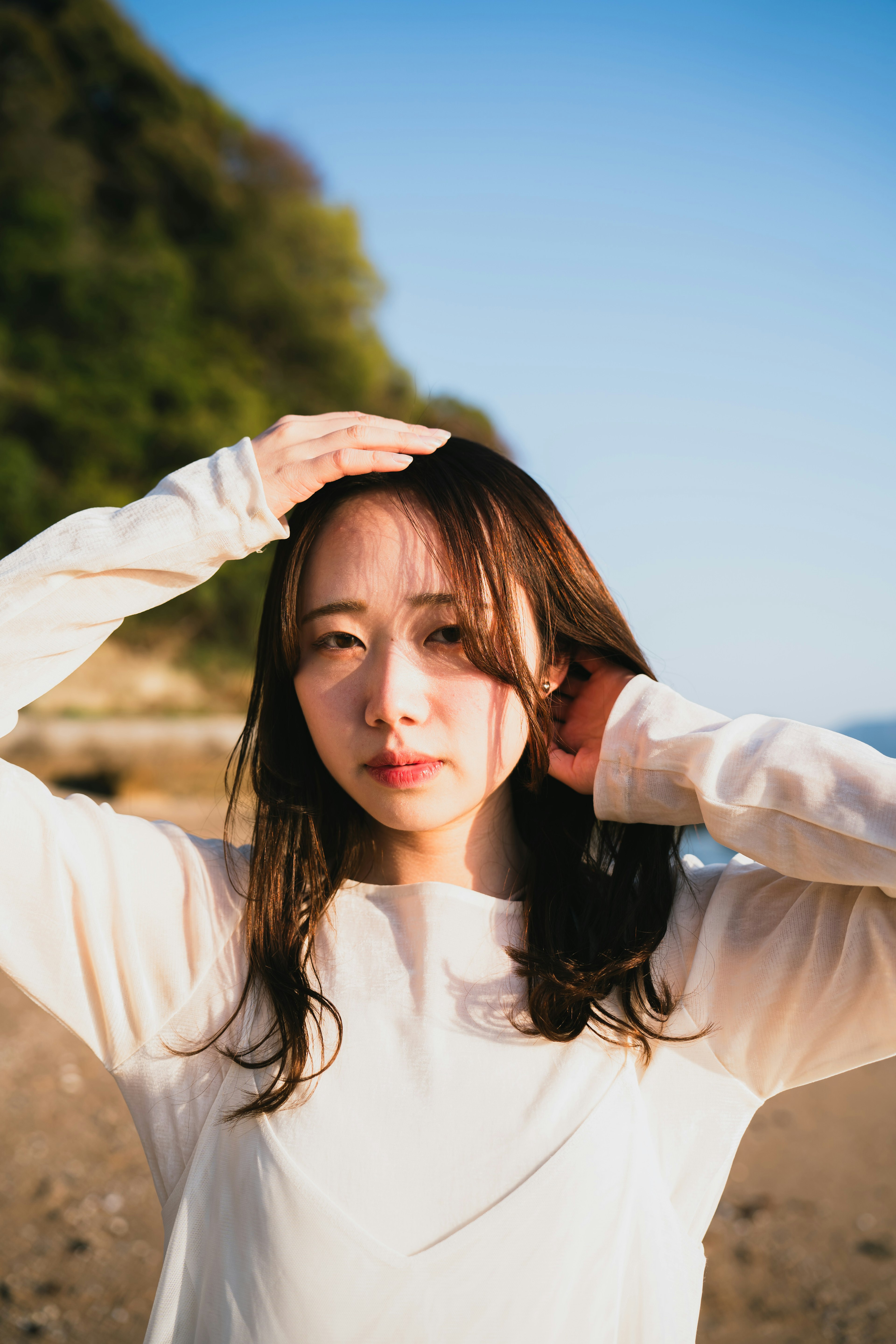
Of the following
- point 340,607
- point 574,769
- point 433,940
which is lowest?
→ point 433,940

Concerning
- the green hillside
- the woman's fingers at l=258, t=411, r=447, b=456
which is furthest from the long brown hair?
the green hillside

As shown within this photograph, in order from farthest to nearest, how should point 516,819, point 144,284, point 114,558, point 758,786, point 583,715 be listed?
point 144,284
point 516,819
point 583,715
point 114,558
point 758,786

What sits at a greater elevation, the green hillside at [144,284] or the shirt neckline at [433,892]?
the green hillside at [144,284]

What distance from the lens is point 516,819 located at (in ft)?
5.81

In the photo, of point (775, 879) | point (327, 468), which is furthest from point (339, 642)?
point (775, 879)

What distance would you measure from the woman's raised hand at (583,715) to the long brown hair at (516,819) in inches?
1.1

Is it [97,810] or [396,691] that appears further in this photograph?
[97,810]

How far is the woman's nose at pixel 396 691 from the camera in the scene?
1.41 meters

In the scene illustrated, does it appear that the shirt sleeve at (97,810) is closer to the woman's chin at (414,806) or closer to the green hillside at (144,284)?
the woman's chin at (414,806)

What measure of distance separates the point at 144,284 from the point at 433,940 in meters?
21.1

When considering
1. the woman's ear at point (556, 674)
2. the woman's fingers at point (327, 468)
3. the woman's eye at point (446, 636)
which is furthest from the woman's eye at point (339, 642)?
the woman's ear at point (556, 674)

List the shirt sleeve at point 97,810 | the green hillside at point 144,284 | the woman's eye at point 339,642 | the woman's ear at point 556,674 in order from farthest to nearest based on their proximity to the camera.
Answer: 1. the green hillside at point 144,284
2. the woman's ear at point 556,674
3. the woman's eye at point 339,642
4. the shirt sleeve at point 97,810

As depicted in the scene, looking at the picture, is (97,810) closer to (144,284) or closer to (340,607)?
(340,607)

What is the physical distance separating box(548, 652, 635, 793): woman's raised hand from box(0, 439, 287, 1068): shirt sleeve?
60cm
